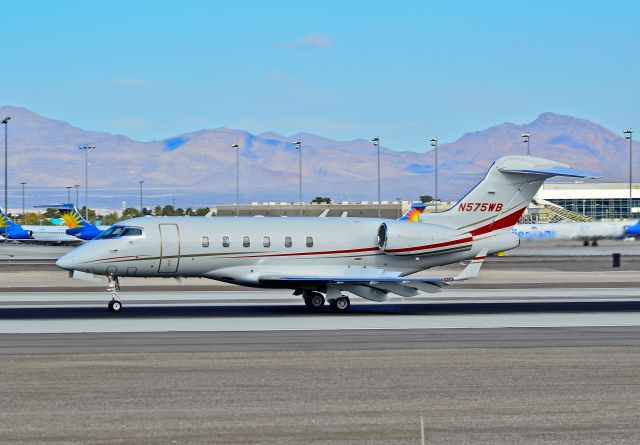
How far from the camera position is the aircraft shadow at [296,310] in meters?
31.6

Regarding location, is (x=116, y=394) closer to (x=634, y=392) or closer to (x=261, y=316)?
(x=634, y=392)

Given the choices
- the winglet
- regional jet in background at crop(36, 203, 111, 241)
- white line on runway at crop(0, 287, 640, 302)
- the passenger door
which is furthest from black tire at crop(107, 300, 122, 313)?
regional jet in background at crop(36, 203, 111, 241)

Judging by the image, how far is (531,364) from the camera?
2058 cm

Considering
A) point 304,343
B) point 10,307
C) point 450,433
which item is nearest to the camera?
point 450,433

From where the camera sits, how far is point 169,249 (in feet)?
109

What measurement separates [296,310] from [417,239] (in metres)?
4.80

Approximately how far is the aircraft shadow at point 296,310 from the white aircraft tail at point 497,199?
2.85m

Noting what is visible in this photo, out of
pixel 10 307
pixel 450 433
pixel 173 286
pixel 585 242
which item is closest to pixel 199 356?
pixel 450 433

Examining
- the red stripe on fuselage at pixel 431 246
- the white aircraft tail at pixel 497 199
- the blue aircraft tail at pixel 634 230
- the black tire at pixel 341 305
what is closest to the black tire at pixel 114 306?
the black tire at pixel 341 305

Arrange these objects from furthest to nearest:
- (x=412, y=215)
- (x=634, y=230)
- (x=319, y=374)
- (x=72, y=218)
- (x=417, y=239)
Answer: (x=634, y=230) → (x=72, y=218) → (x=412, y=215) → (x=417, y=239) → (x=319, y=374)

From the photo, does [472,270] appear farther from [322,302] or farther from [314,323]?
[314,323]

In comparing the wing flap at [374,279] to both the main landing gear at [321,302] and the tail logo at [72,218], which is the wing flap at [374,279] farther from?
the tail logo at [72,218]

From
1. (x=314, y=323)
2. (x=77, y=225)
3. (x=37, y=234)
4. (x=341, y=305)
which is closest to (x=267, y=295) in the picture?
(x=341, y=305)

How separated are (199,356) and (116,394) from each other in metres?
4.74
